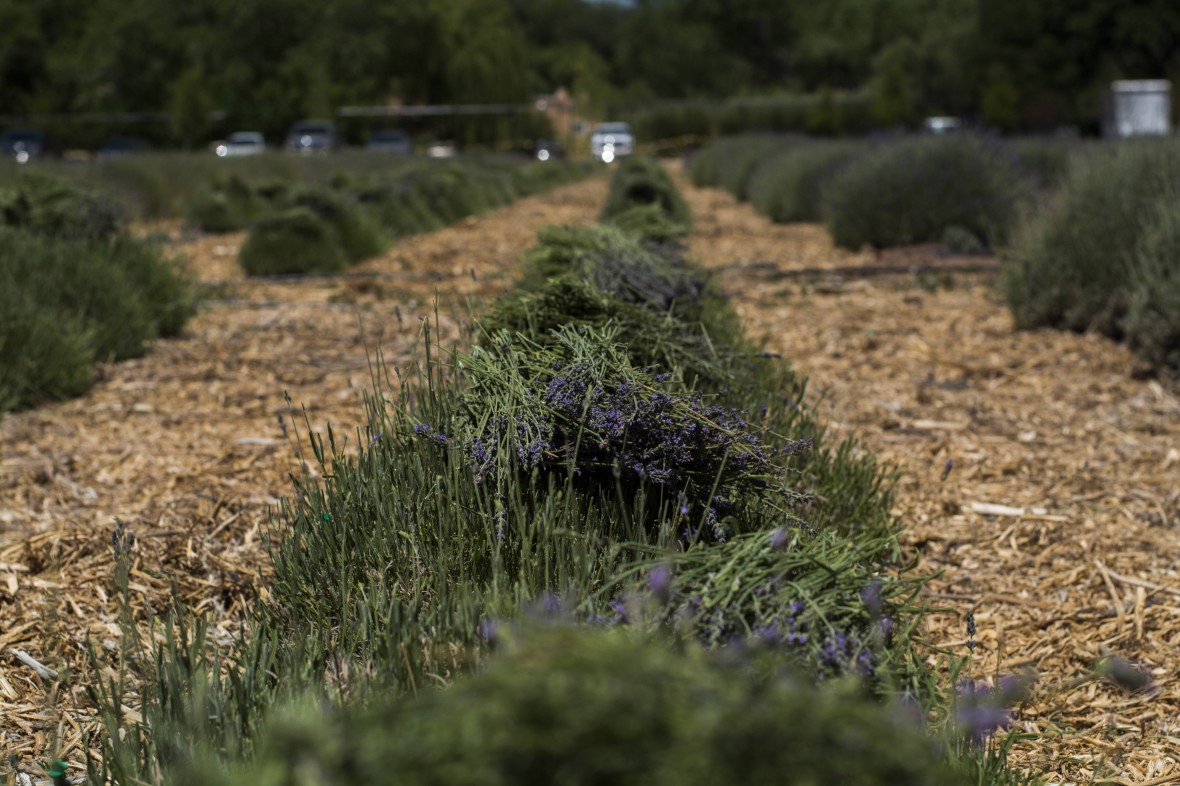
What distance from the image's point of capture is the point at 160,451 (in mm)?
4941

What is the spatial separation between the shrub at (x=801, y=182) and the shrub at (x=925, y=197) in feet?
8.09

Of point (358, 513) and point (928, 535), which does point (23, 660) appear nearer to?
point (358, 513)

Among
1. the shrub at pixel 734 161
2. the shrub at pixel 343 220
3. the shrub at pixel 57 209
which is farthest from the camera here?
the shrub at pixel 734 161

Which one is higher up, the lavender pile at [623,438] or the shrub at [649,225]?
the shrub at [649,225]

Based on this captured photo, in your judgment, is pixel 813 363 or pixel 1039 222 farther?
pixel 1039 222

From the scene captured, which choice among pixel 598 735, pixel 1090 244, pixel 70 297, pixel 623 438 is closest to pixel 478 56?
pixel 1090 244

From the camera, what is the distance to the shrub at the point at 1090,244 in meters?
7.36

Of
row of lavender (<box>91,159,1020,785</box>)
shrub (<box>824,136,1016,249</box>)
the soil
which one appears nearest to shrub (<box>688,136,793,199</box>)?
shrub (<box>824,136,1016,249</box>)

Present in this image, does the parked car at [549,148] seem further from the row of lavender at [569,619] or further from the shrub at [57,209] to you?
the row of lavender at [569,619]

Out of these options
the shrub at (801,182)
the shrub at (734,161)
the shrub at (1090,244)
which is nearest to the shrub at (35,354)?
the shrub at (1090,244)

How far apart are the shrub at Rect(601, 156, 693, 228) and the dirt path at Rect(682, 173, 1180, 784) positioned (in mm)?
3381

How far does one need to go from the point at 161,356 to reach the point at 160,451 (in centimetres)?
220

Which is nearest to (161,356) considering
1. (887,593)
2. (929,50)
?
(887,593)

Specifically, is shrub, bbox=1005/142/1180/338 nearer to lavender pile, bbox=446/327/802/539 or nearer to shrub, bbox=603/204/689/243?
shrub, bbox=603/204/689/243
